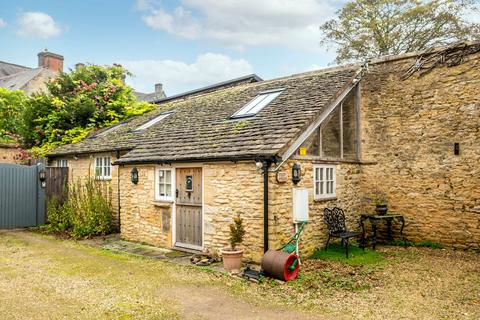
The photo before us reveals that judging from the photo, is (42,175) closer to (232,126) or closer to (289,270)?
(232,126)

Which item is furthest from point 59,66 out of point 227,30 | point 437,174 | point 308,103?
point 437,174

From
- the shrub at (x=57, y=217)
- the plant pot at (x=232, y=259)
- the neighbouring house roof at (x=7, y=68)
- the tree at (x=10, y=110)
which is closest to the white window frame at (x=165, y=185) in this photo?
the plant pot at (x=232, y=259)

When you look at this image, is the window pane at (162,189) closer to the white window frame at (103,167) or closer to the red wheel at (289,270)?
the white window frame at (103,167)

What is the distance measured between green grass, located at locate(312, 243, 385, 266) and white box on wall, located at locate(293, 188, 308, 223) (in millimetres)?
1356

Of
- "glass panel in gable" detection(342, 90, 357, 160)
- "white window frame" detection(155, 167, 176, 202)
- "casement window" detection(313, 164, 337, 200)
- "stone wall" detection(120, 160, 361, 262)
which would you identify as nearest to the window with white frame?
"white window frame" detection(155, 167, 176, 202)

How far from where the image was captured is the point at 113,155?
13.4 metres

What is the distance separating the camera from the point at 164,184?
10.4m

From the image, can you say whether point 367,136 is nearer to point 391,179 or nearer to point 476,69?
point 391,179

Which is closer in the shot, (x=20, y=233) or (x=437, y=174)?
(x=437, y=174)

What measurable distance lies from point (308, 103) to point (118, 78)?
15.7 metres

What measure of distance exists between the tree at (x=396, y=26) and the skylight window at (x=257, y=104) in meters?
12.1

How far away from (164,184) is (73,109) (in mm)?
11118

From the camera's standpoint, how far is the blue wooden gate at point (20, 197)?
1336cm

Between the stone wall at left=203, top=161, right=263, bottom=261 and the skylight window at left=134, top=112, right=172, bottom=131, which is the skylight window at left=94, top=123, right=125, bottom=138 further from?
the stone wall at left=203, top=161, right=263, bottom=261
